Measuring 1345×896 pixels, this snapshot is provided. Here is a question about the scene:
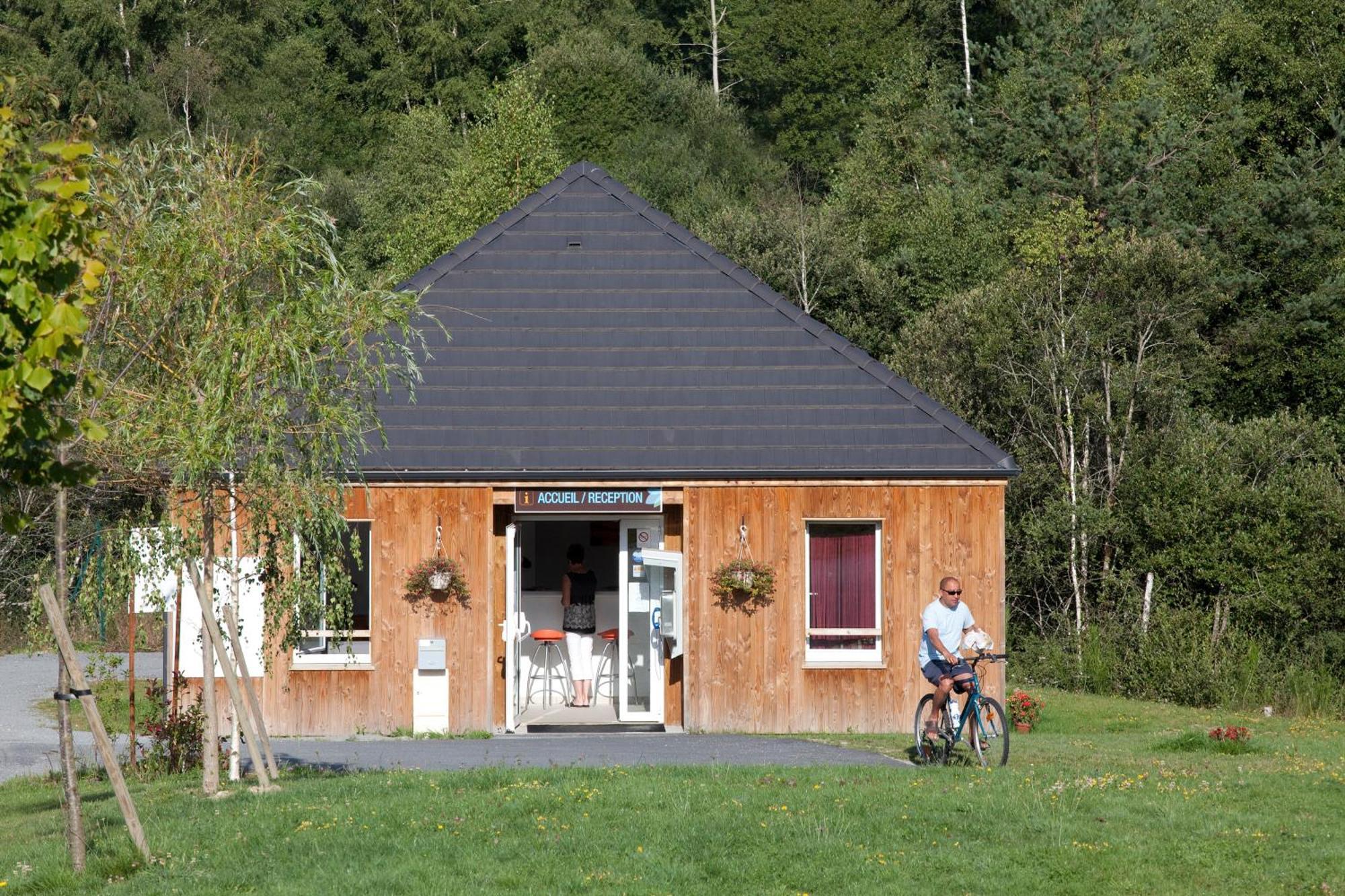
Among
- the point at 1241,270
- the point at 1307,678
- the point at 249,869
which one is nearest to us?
the point at 249,869

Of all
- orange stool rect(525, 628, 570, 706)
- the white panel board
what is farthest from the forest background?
orange stool rect(525, 628, 570, 706)

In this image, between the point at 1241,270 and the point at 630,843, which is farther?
the point at 1241,270

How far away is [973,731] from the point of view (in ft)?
50.2

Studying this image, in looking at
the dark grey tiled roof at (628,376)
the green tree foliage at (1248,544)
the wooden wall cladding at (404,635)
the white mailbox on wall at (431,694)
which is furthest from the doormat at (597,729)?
the green tree foliage at (1248,544)

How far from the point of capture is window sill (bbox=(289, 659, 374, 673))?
65.3 ft

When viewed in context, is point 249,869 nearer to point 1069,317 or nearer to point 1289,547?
point 1289,547

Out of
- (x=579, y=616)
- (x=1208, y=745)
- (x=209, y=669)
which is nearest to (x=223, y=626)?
(x=209, y=669)

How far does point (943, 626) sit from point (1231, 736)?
3734mm

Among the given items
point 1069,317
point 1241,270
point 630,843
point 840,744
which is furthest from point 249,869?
point 1241,270

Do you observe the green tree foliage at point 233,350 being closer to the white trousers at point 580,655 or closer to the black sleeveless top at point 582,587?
the black sleeveless top at point 582,587

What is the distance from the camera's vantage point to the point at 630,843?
37.3 ft

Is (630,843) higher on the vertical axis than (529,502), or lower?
lower

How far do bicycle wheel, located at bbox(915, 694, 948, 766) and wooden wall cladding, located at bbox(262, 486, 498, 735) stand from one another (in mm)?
6039

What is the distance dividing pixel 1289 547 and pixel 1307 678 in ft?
8.28
